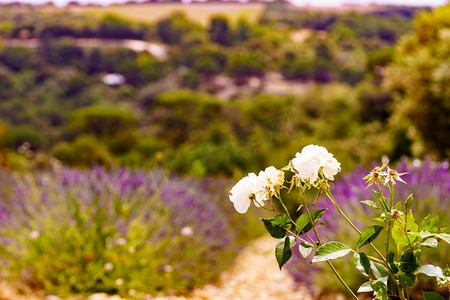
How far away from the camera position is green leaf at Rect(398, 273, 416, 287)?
105 centimetres

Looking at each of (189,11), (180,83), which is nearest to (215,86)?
(180,83)

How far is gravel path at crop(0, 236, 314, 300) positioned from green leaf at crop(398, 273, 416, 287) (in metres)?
1.51

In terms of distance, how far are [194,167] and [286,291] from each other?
4130 millimetres

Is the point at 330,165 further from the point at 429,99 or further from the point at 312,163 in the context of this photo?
the point at 429,99

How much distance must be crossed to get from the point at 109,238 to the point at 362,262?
180 cm

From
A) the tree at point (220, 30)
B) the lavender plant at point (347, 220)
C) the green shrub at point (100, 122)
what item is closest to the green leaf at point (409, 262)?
the lavender plant at point (347, 220)

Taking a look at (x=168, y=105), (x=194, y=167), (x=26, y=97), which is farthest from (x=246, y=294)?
(x=26, y=97)

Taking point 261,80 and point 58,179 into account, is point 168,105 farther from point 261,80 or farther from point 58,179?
point 58,179

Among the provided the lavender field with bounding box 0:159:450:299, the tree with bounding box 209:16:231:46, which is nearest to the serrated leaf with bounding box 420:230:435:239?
the lavender field with bounding box 0:159:450:299

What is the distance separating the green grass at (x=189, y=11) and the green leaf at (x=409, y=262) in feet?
118

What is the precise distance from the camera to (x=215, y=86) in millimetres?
31734

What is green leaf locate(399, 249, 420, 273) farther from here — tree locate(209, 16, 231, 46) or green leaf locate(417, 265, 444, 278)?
tree locate(209, 16, 231, 46)

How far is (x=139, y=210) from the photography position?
2.96 meters

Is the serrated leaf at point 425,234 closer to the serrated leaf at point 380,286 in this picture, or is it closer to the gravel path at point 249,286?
the serrated leaf at point 380,286
